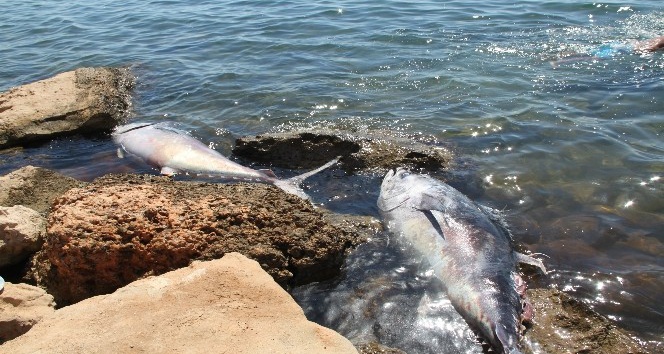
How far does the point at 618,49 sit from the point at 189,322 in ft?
32.5

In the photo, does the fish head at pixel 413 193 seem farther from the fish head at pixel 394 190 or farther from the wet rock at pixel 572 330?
the wet rock at pixel 572 330

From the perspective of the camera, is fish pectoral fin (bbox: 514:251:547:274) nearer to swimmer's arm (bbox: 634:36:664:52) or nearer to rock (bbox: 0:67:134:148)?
rock (bbox: 0:67:134:148)

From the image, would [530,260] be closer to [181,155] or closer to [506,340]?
[506,340]

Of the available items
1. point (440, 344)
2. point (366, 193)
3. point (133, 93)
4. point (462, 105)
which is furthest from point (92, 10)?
point (440, 344)

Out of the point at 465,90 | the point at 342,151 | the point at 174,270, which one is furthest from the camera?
the point at 465,90

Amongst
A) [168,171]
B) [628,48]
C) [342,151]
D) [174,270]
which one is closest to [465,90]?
[342,151]

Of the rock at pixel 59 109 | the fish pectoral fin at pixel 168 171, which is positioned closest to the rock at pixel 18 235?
the fish pectoral fin at pixel 168 171

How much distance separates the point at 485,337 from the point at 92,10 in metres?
17.1

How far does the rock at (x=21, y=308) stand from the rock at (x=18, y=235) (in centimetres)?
72

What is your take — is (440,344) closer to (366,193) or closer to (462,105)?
(366,193)

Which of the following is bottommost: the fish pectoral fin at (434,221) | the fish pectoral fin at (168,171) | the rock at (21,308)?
the fish pectoral fin at (168,171)

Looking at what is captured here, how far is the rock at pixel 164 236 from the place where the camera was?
4074 millimetres

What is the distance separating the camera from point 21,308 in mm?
3734

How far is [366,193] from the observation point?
625 cm
